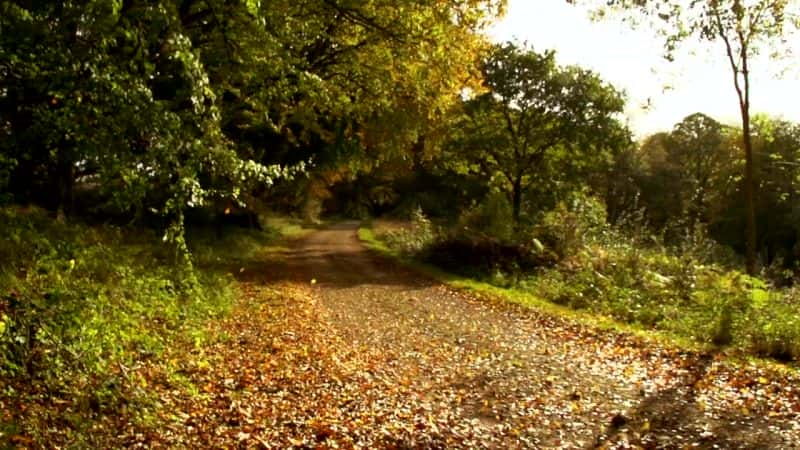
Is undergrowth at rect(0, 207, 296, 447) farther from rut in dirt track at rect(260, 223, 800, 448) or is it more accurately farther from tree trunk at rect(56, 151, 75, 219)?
rut in dirt track at rect(260, 223, 800, 448)

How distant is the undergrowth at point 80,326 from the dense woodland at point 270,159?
1.4 inches

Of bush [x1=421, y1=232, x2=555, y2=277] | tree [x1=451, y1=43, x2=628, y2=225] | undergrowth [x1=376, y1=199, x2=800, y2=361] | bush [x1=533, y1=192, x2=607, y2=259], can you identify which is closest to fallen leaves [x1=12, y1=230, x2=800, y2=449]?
undergrowth [x1=376, y1=199, x2=800, y2=361]

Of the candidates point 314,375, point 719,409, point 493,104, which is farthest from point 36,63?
point 493,104

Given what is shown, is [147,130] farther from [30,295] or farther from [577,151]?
[577,151]

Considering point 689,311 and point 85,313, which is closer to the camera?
point 85,313

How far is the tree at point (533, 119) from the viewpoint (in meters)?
27.2

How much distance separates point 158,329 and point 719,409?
784 cm

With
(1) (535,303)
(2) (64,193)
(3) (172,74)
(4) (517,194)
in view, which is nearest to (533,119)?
(4) (517,194)

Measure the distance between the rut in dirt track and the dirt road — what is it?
3cm

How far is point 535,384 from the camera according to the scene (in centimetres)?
834

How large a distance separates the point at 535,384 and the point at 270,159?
15.5 meters

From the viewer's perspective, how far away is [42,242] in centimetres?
898

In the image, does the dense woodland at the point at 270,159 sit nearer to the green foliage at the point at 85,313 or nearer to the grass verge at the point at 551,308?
the green foliage at the point at 85,313

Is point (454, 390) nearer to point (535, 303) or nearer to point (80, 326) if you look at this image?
point (80, 326)
